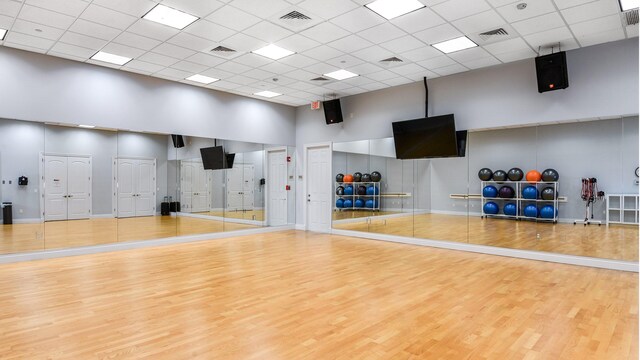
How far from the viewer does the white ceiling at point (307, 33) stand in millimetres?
4680

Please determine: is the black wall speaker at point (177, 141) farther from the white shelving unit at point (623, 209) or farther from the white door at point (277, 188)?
the white shelving unit at point (623, 209)

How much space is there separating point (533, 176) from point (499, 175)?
119 cm

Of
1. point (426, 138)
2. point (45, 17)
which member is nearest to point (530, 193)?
point (426, 138)

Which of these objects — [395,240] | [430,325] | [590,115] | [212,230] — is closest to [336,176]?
[395,240]

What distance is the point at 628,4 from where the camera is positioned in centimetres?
454

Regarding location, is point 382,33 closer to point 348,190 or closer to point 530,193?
point 348,190

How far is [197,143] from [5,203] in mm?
3743

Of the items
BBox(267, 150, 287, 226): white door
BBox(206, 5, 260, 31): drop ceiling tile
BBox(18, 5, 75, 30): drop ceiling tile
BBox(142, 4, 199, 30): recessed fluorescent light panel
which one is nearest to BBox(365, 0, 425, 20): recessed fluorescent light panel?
BBox(206, 5, 260, 31): drop ceiling tile

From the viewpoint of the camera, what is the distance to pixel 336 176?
9.62m

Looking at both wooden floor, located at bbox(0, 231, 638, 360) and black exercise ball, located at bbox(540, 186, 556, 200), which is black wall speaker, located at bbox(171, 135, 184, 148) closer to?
wooden floor, located at bbox(0, 231, 638, 360)

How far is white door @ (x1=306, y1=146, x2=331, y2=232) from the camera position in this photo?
977 cm

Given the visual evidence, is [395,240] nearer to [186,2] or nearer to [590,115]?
[590,115]

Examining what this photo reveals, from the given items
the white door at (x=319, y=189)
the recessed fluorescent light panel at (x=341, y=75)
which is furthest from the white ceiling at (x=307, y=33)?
the white door at (x=319, y=189)

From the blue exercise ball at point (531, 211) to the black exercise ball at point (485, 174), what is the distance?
3.79 ft
